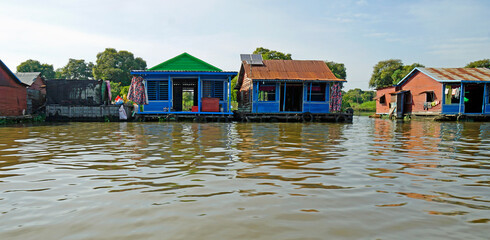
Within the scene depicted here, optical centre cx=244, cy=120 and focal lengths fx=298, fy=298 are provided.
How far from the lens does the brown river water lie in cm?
256

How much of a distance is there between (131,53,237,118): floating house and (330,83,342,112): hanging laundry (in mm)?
7430

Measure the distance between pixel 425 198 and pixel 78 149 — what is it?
23.4 feet

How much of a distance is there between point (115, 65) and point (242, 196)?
185 feet

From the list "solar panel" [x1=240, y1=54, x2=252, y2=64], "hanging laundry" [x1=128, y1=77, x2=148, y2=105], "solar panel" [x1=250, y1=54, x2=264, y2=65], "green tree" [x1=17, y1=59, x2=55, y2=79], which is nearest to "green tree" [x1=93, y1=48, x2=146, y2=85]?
"green tree" [x1=17, y1=59, x2=55, y2=79]

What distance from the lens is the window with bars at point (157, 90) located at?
69.7 ft

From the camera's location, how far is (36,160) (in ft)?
18.6

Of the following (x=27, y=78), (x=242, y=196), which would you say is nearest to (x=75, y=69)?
(x=27, y=78)

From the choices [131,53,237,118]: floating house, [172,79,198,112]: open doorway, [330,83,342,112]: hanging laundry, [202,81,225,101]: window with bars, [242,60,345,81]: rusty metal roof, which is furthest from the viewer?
[172,79,198,112]: open doorway

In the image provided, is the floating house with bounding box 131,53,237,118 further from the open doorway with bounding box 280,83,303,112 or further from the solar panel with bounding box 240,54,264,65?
the open doorway with bounding box 280,83,303,112

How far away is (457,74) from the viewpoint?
990 inches

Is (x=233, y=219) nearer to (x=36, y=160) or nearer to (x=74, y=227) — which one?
(x=74, y=227)

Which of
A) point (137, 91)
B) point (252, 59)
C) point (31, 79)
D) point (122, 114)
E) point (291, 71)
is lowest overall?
point (122, 114)

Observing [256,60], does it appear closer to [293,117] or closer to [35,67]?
[293,117]

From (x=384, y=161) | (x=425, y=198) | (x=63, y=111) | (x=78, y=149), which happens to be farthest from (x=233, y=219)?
(x=63, y=111)
